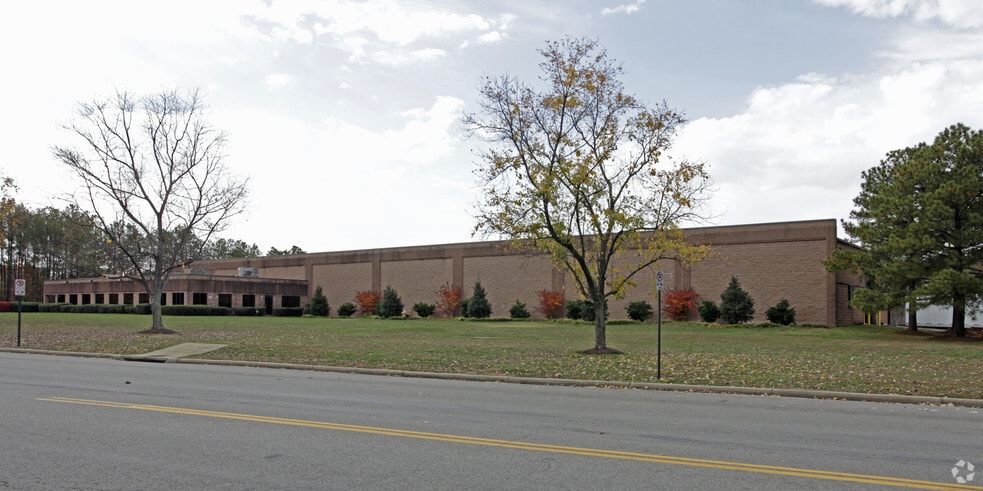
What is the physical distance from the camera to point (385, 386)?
14.8 m

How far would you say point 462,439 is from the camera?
8602 mm

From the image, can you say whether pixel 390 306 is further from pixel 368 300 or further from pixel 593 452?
pixel 593 452

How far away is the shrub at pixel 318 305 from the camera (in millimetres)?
65188

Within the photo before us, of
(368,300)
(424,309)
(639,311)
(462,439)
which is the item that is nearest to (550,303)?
(639,311)

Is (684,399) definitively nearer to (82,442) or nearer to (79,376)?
(82,442)

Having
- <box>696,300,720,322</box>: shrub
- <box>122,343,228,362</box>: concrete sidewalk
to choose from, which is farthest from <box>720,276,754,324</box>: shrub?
<box>122,343,228,362</box>: concrete sidewalk

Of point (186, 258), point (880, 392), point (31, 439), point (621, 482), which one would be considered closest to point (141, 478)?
point (31, 439)

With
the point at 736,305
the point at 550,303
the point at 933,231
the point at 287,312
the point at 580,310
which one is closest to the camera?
the point at 933,231

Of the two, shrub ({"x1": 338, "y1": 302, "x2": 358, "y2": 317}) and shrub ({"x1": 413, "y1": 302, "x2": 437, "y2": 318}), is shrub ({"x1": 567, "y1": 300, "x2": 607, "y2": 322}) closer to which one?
shrub ({"x1": 413, "y1": 302, "x2": 437, "y2": 318})

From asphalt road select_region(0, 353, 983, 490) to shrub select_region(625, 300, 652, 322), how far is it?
33846 mm

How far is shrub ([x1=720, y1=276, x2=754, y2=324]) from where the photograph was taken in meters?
43.2

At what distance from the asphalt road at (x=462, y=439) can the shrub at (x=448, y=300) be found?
43686 millimetres

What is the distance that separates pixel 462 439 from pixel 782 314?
3770 centimetres

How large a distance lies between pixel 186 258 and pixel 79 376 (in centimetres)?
2088
